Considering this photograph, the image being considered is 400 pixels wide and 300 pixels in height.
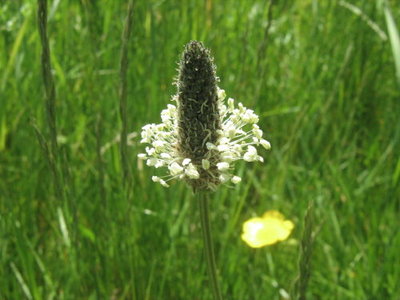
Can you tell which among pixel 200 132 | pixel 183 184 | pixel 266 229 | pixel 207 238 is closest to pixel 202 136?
pixel 200 132

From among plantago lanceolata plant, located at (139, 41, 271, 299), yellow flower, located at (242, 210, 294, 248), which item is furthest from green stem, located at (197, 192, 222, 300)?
yellow flower, located at (242, 210, 294, 248)

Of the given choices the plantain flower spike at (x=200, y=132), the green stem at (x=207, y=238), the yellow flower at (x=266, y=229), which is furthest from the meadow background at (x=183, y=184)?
the green stem at (x=207, y=238)

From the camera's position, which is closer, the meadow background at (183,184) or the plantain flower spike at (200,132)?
the plantain flower spike at (200,132)

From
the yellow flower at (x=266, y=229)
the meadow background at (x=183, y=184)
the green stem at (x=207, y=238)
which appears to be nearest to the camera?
the green stem at (x=207, y=238)

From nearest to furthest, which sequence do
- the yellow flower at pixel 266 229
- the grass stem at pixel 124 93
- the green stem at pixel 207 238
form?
the green stem at pixel 207 238 < the grass stem at pixel 124 93 < the yellow flower at pixel 266 229

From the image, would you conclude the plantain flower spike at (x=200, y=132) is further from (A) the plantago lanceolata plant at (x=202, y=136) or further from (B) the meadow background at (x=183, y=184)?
(B) the meadow background at (x=183, y=184)

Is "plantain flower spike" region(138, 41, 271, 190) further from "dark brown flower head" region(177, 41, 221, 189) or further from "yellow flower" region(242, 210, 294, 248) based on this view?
"yellow flower" region(242, 210, 294, 248)
